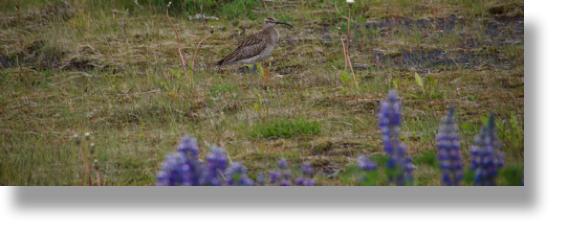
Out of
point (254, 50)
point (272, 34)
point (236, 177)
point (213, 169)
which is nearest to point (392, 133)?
point (236, 177)

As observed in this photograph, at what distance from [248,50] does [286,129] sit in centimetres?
244

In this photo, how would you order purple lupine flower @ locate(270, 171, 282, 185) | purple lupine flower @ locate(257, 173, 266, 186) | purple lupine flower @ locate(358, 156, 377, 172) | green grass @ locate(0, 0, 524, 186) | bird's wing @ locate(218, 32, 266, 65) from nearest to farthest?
1. purple lupine flower @ locate(358, 156, 377, 172)
2. purple lupine flower @ locate(270, 171, 282, 185)
3. purple lupine flower @ locate(257, 173, 266, 186)
4. green grass @ locate(0, 0, 524, 186)
5. bird's wing @ locate(218, 32, 266, 65)

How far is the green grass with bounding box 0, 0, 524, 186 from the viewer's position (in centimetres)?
421

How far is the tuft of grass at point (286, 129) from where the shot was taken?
4602mm

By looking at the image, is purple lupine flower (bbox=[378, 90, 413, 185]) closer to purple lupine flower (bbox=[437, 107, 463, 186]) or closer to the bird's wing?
purple lupine flower (bbox=[437, 107, 463, 186])

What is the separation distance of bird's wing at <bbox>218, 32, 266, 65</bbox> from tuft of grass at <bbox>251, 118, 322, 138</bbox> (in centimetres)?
226

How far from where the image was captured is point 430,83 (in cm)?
543

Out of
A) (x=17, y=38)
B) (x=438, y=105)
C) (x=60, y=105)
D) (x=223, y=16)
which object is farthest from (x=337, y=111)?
(x=17, y=38)

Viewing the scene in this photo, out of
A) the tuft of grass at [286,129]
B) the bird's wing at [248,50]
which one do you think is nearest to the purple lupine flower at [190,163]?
the tuft of grass at [286,129]

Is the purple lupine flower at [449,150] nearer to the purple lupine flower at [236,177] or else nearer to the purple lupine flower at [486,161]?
the purple lupine flower at [486,161]

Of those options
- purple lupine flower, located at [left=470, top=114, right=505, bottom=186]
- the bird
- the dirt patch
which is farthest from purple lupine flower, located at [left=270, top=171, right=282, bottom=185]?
the dirt patch

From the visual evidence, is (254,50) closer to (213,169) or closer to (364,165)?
(213,169)

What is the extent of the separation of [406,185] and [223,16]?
6519mm

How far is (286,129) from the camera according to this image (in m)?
4.62
